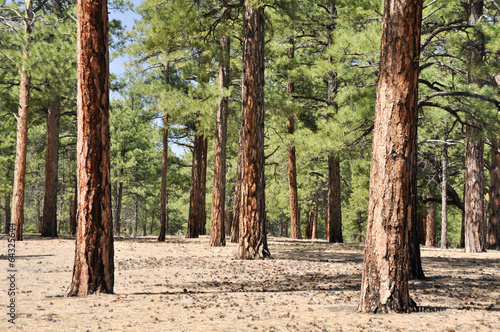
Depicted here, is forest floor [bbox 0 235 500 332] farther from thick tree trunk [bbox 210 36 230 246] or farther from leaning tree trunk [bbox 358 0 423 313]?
thick tree trunk [bbox 210 36 230 246]

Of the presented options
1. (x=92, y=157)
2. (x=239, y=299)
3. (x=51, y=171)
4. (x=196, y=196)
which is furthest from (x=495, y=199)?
(x=51, y=171)

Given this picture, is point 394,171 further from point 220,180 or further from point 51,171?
point 51,171

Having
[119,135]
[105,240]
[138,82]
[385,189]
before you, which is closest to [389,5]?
[385,189]

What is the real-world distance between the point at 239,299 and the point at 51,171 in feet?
49.5

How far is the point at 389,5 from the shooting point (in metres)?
5.43

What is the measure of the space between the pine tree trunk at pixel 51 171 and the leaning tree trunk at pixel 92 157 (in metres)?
14.1

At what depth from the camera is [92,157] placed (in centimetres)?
596

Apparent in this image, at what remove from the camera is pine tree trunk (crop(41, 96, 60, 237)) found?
18.7 m

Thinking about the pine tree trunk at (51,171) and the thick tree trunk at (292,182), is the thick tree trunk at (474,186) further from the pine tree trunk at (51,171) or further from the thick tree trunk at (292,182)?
the pine tree trunk at (51,171)

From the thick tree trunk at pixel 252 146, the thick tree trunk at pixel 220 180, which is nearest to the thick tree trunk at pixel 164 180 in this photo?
the thick tree trunk at pixel 220 180

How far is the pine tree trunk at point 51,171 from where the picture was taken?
18.7 metres

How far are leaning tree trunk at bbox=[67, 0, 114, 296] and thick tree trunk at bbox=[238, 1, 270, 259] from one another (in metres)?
5.21

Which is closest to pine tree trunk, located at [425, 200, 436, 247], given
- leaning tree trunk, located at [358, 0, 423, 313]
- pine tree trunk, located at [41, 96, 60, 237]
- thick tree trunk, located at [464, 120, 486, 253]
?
thick tree trunk, located at [464, 120, 486, 253]

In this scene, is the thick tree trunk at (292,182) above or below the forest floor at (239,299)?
above
